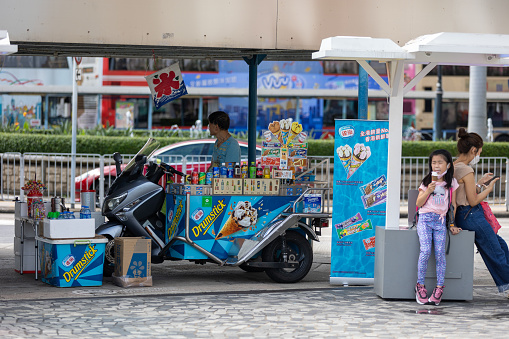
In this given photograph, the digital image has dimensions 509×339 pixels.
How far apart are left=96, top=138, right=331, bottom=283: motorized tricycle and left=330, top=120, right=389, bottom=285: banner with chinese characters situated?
0.91ft

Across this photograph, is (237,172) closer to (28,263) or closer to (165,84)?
(165,84)

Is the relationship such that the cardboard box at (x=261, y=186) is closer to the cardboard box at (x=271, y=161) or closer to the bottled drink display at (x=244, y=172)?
the bottled drink display at (x=244, y=172)

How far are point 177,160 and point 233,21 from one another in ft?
32.2

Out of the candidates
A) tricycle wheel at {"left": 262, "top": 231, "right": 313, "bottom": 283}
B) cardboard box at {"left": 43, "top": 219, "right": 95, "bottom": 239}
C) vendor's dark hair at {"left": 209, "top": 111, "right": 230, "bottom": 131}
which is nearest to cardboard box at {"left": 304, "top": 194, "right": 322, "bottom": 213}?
tricycle wheel at {"left": 262, "top": 231, "right": 313, "bottom": 283}

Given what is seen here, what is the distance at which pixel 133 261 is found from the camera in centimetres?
A: 865

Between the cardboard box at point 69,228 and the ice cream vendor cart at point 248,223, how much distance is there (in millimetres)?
1027

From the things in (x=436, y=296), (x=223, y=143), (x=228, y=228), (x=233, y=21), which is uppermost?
(x=233, y=21)

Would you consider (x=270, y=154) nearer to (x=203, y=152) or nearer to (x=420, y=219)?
(x=420, y=219)

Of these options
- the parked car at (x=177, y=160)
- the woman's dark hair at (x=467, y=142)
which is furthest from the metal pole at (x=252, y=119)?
the parked car at (x=177, y=160)

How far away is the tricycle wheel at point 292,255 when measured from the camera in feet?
29.8

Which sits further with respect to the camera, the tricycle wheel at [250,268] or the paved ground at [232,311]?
the tricycle wheel at [250,268]

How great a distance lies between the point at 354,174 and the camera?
9008 millimetres

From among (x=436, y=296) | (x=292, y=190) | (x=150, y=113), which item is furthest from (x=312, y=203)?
(x=150, y=113)

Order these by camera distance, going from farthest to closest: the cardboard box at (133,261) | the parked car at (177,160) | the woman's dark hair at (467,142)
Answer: the parked car at (177,160)
the cardboard box at (133,261)
the woman's dark hair at (467,142)
